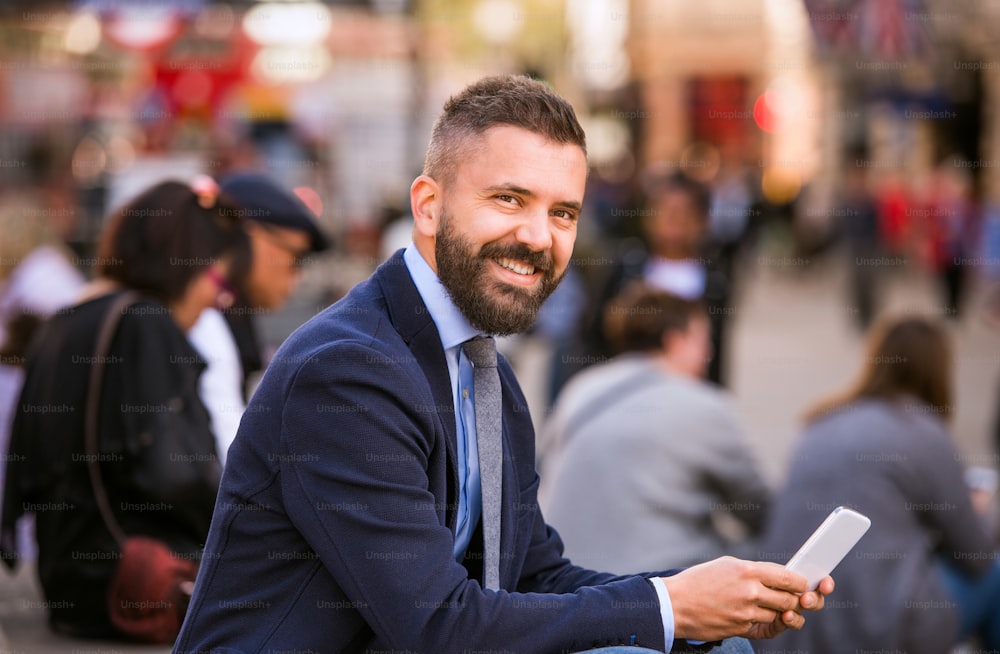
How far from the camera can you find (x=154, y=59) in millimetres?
19250

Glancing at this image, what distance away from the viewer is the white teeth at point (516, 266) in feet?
8.43

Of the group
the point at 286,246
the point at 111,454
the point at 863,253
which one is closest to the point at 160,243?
the point at 286,246

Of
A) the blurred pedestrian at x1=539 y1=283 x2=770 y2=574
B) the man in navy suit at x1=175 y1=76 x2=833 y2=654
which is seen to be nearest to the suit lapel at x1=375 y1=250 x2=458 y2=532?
the man in navy suit at x1=175 y1=76 x2=833 y2=654

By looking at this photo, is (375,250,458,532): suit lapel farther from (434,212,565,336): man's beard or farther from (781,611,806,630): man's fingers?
(781,611,806,630): man's fingers

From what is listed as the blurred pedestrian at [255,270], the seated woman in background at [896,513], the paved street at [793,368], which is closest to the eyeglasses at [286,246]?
the blurred pedestrian at [255,270]

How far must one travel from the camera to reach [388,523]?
2.29m

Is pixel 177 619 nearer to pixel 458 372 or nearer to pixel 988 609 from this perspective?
pixel 458 372

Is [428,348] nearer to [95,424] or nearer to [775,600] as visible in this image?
[775,600]

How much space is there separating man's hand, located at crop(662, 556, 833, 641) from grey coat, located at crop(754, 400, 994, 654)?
203 cm

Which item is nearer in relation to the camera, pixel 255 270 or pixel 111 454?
pixel 111 454

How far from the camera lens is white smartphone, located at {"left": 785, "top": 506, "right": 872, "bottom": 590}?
249cm

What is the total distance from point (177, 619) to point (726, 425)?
206 centimetres

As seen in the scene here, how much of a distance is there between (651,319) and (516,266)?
108 inches

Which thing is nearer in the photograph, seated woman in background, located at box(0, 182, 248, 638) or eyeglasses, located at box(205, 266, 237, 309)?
seated woman in background, located at box(0, 182, 248, 638)
